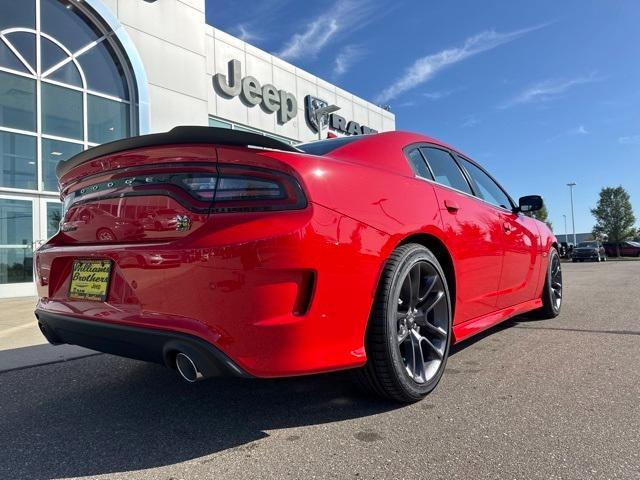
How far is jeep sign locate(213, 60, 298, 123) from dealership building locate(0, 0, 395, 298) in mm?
44

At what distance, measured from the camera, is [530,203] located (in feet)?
14.5

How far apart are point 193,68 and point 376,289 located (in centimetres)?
1248

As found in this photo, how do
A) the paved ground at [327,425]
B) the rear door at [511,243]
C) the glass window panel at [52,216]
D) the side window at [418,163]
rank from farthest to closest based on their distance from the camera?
1. the glass window panel at [52,216]
2. the rear door at [511,243]
3. the side window at [418,163]
4. the paved ground at [327,425]

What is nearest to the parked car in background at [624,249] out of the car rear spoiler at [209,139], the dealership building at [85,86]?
the dealership building at [85,86]

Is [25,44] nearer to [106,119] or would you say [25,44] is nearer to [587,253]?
[106,119]

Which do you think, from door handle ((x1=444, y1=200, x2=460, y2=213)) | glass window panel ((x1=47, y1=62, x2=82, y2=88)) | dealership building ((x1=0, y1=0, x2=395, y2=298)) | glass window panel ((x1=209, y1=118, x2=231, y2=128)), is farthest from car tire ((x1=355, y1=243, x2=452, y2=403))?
glass window panel ((x1=209, y1=118, x2=231, y2=128))

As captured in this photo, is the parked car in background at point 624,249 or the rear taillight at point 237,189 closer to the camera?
the rear taillight at point 237,189

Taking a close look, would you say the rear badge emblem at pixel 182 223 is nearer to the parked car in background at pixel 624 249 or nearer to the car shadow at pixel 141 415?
the car shadow at pixel 141 415

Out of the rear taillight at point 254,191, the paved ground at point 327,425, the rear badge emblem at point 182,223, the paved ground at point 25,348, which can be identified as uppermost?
the rear taillight at point 254,191

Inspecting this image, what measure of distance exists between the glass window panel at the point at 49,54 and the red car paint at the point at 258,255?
993 centimetres

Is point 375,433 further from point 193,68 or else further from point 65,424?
point 193,68

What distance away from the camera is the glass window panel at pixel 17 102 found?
9.89 meters

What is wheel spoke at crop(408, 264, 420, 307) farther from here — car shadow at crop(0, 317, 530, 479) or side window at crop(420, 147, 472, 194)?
side window at crop(420, 147, 472, 194)

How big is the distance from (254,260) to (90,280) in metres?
0.98
